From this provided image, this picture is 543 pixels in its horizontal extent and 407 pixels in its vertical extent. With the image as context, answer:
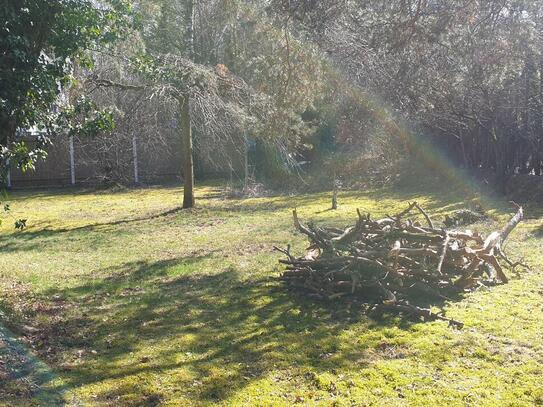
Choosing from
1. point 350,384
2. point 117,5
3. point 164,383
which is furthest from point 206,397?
point 117,5

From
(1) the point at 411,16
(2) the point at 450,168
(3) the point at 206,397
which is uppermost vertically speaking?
(1) the point at 411,16

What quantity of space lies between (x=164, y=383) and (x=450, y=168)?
17580mm

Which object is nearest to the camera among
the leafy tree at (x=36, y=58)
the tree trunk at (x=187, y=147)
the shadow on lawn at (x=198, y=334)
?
the shadow on lawn at (x=198, y=334)

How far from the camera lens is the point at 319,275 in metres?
6.90

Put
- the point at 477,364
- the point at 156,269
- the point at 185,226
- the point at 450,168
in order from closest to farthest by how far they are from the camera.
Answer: the point at 477,364, the point at 156,269, the point at 185,226, the point at 450,168

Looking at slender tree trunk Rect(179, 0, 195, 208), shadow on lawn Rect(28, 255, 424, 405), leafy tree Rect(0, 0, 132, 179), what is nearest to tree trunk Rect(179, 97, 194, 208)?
slender tree trunk Rect(179, 0, 195, 208)

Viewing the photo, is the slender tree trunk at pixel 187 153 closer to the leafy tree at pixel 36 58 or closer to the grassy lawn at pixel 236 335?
the grassy lawn at pixel 236 335

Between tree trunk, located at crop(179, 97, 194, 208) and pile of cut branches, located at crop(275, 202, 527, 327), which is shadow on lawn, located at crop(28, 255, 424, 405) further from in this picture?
tree trunk, located at crop(179, 97, 194, 208)

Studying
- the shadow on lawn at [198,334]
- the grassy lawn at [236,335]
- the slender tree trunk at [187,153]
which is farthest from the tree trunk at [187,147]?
the shadow on lawn at [198,334]

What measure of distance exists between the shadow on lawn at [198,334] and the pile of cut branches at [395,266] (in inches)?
11.5

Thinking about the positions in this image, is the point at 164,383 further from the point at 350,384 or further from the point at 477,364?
the point at 477,364

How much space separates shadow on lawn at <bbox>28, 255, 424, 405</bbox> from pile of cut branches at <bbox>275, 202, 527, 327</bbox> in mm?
292

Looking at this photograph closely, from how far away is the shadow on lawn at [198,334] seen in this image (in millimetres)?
4590

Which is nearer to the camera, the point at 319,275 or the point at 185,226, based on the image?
the point at 319,275
